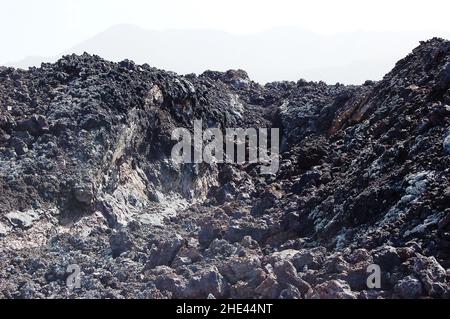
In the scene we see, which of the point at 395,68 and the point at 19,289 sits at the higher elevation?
the point at 395,68

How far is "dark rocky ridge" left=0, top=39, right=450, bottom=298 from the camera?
45.2ft

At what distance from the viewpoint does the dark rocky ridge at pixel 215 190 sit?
45.2ft

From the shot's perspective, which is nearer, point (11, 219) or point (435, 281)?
point (435, 281)

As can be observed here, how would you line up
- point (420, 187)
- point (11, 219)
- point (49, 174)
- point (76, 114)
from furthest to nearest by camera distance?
point (76, 114)
point (49, 174)
point (11, 219)
point (420, 187)

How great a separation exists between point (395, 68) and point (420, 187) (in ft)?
37.2

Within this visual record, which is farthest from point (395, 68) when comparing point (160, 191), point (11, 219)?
point (11, 219)

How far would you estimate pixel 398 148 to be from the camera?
18.4 meters

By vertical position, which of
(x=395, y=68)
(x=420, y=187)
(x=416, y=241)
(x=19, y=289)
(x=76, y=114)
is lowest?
(x=19, y=289)

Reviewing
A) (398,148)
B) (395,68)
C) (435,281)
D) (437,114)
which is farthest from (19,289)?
(395,68)

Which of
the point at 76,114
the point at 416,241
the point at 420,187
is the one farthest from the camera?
the point at 76,114

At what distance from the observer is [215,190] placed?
23.5 meters

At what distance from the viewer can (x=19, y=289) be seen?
574 inches
